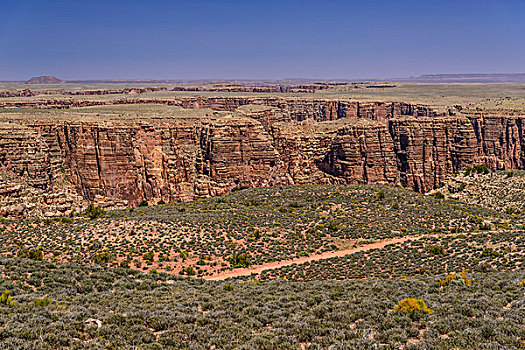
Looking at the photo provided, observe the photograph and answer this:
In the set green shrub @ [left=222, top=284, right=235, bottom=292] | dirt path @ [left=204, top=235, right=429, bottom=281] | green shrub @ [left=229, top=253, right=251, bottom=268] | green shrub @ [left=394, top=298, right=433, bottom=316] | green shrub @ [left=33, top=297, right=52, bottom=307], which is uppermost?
green shrub @ [left=33, top=297, right=52, bottom=307]

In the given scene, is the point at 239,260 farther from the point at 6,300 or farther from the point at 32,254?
the point at 6,300

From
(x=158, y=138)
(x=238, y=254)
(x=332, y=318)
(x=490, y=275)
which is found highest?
(x=158, y=138)

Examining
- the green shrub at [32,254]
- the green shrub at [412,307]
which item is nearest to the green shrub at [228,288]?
the green shrub at [412,307]

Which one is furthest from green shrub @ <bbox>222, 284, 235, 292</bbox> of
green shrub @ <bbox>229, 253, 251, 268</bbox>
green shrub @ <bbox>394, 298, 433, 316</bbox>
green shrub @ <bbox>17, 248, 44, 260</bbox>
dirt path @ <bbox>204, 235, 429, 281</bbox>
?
green shrub @ <bbox>17, 248, 44, 260</bbox>

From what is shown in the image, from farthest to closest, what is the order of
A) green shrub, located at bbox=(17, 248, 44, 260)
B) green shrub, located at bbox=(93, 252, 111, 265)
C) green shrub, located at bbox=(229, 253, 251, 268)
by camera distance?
green shrub, located at bbox=(229, 253, 251, 268) → green shrub, located at bbox=(93, 252, 111, 265) → green shrub, located at bbox=(17, 248, 44, 260)

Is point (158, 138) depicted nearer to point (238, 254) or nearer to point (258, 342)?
point (238, 254)

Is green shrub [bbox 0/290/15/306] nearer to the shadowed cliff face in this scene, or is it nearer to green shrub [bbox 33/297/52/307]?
A: green shrub [bbox 33/297/52/307]

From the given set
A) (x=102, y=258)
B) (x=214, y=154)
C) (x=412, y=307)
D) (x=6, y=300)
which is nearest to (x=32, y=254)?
(x=102, y=258)

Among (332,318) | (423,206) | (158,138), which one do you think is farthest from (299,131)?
(332,318)
